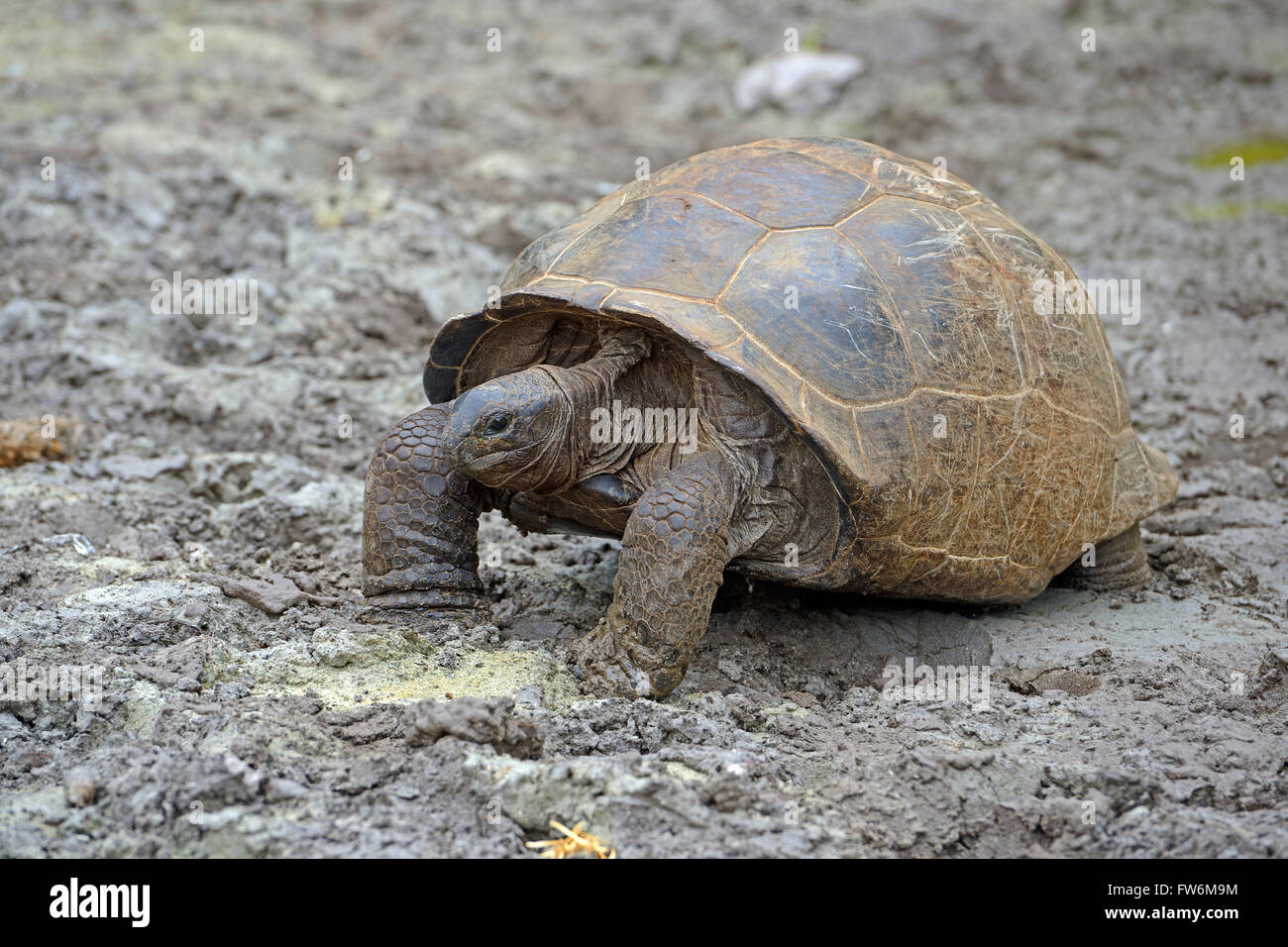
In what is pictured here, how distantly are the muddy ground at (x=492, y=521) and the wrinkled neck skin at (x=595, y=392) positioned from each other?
603 mm

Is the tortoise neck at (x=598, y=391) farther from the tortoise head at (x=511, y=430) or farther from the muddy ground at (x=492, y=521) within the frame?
the muddy ground at (x=492, y=521)

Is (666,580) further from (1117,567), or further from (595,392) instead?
(1117,567)

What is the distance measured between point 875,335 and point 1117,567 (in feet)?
5.38

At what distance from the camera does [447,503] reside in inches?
148

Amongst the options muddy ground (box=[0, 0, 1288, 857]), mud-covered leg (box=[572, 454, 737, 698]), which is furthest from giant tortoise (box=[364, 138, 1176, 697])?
muddy ground (box=[0, 0, 1288, 857])

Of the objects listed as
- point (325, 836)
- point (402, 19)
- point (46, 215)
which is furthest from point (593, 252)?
point (402, 19)

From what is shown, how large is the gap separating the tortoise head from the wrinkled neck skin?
0.03 metres

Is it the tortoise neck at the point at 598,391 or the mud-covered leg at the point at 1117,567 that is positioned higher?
the tortoise neck at the point at 598,391

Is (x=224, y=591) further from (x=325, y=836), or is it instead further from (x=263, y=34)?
(x=263, y=34)

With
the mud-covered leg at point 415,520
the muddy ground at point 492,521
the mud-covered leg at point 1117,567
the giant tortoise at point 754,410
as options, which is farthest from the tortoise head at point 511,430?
the mud-covered leg at point 1117,567

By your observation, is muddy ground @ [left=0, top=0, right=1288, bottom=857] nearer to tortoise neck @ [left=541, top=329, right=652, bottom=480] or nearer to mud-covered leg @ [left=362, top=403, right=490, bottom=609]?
mud-covered leg @ [left=362, top=403, right=490, bottom=609]

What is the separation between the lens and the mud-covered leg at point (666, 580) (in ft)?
10.7

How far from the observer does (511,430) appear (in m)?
3.40

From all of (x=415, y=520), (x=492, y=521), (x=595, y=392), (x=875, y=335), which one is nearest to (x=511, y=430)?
(x=595, y=392)
